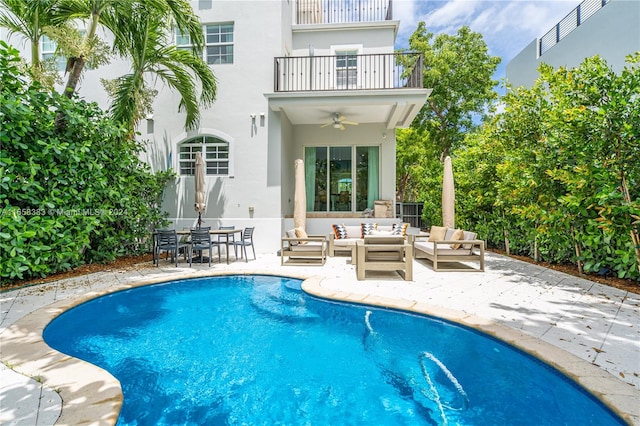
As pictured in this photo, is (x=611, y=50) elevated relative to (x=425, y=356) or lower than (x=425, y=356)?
elevated

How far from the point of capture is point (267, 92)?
10.3 metres

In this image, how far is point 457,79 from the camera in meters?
17.5

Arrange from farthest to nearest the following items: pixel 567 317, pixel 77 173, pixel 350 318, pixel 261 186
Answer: pixel 261 186 < pixel 77 173 < pixel 350 318 < pixel 567 317

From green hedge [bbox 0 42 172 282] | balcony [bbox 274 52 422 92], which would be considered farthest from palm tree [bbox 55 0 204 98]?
balcony [bbox 274 52 422 92]

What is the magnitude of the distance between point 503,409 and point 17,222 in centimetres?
731

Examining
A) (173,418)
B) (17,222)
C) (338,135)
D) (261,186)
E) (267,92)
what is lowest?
(173,418)

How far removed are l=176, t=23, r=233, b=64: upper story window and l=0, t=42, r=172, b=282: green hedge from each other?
433 cm

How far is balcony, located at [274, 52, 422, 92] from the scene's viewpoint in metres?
10.3

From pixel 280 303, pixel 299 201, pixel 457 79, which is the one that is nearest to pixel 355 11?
pixel 457 79

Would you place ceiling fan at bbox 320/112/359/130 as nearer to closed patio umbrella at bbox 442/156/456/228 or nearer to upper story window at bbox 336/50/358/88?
upper story window at bbox 336/50/358/88

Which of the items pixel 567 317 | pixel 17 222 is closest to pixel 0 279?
pixel 17 222

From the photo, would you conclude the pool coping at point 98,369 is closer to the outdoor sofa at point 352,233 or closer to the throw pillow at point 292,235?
the throw pillow at point 292,235

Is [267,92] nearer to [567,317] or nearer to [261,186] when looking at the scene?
[261,186]

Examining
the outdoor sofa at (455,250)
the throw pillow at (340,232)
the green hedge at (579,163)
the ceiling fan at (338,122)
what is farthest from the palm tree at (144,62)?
the green hedge at (579,163)
